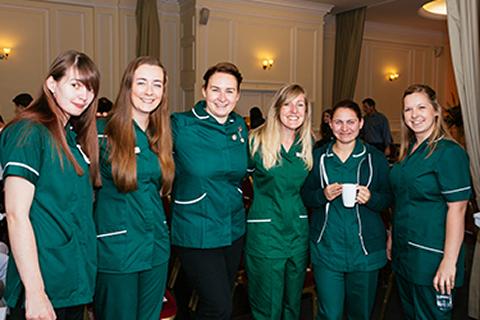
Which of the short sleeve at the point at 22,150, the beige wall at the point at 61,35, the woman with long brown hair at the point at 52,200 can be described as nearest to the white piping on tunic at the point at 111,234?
the woman with long brown hair at the point at 52,200

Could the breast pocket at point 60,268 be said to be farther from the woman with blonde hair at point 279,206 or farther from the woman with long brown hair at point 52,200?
the woman with blonde hair at point 279,206

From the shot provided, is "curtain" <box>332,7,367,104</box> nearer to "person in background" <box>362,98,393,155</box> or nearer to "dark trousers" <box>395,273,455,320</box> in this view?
"person in background" <box>362,98,393,155</box>

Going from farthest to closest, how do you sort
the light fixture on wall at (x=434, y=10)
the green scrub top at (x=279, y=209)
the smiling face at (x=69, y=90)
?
the light fixture on wall at (x=434, y=10), the green scrub top at (x=279, y=209), the smiling face at (x=69, y=90)

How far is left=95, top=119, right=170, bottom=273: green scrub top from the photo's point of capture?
5.85 ft

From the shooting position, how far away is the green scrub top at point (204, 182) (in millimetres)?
2064

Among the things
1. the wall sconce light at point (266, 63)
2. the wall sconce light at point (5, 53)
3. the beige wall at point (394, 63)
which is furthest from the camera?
the beige wall at point (394, 63)

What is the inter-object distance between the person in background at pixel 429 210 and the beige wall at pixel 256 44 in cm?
550

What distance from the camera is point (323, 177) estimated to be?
2.31m

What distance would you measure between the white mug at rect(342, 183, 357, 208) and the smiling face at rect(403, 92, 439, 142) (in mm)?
399

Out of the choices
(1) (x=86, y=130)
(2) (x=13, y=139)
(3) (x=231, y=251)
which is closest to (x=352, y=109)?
(3) (x=231, y=251)

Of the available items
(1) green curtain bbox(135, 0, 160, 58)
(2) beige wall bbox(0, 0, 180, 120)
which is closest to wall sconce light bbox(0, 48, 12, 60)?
(2) beige wall bbox(0, 0, 180, 120)

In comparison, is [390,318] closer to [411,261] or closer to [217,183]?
[411,261]

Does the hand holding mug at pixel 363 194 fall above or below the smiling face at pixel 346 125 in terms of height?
below

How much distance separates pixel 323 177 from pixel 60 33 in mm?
6025
